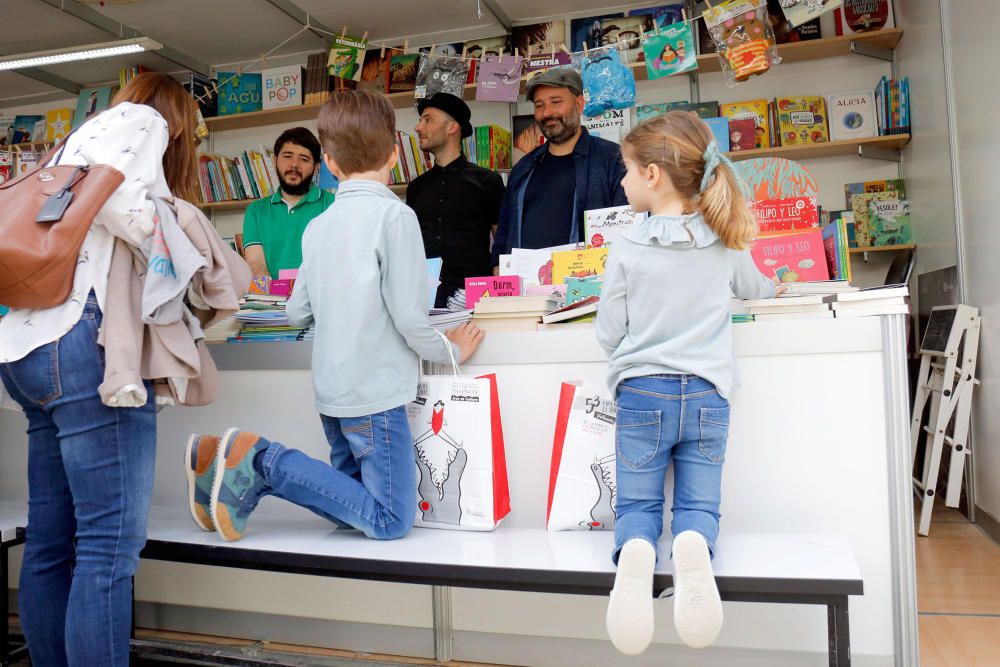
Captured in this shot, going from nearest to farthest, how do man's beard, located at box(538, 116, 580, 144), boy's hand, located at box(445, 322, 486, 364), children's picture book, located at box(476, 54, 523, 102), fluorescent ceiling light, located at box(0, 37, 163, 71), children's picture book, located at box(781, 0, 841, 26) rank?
boy's hand, located at box(445, 322, 486, 364) → children's picture book, located at box(781, 0, 841, 26) → man's beard, located at box(538, 116, 580, 144) → children's picture book, located at box(476, 54, 523, 102) → fluorescent ceiling light, located at box(0, 37, 163, 71)

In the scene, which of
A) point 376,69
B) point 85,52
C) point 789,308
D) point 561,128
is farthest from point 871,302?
point 85,52

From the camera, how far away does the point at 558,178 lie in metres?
3.37

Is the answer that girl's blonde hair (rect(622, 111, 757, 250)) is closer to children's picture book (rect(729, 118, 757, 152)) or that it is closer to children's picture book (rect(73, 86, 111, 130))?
children's picture book (rect(729, 118, 757, 152))

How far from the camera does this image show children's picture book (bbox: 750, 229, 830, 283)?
6.75 feet

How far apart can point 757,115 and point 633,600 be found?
3.73 m

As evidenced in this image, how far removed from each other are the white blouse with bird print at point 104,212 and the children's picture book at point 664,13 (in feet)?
12.3

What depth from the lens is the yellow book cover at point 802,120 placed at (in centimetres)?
441

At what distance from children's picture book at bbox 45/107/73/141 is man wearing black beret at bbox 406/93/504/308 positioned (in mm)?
3514

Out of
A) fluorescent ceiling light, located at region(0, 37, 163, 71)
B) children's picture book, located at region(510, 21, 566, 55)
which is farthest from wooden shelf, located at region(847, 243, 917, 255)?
fluorescent ceiling light, located at region(0, 37, 163, 71)

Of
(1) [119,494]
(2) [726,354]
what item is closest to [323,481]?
(1) [119,494]

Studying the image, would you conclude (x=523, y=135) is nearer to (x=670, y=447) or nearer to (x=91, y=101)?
(x=91, y=101)

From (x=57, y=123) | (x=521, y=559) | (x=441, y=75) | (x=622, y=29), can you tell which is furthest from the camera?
(x=57, y=123)

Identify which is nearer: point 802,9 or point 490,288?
point 490,288

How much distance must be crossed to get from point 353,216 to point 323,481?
60 centimetres
